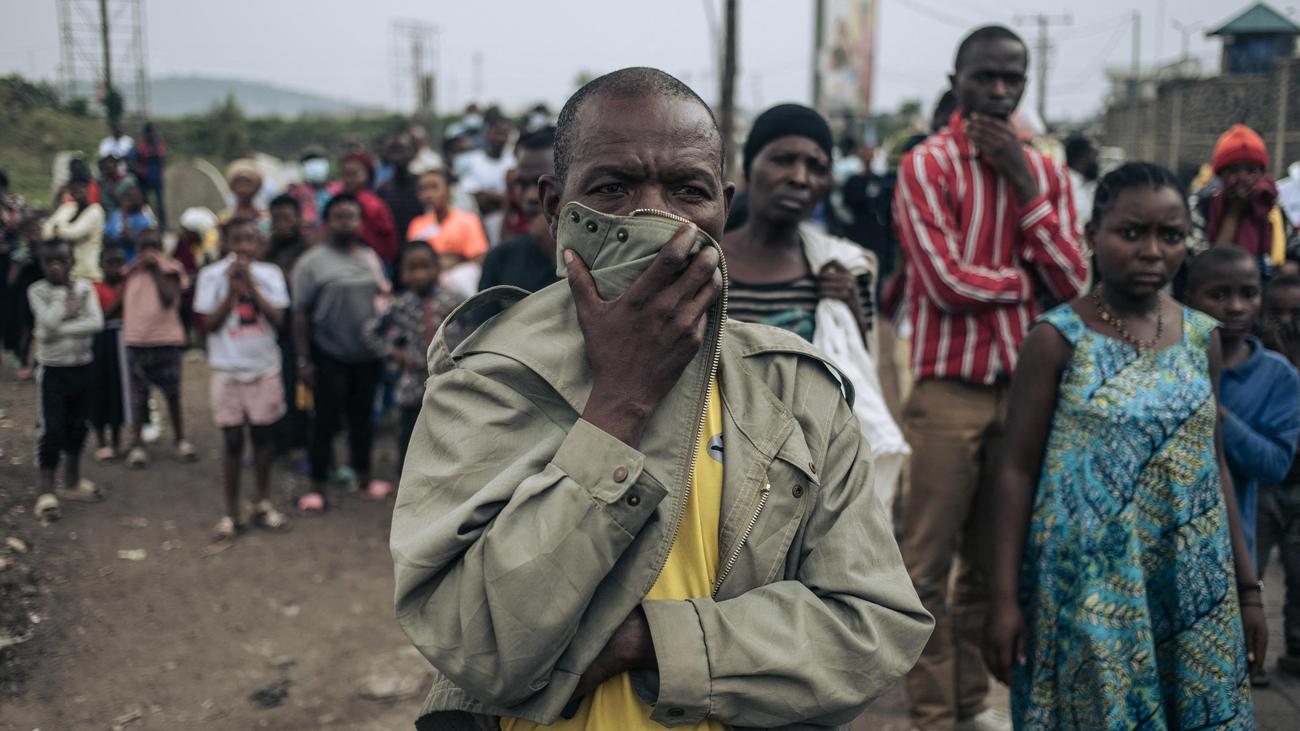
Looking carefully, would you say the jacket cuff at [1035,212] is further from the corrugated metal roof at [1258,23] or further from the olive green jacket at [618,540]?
the corrugated metal roof at [1258,23]

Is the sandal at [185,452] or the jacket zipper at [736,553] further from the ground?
the jacket zipper at [736,553]

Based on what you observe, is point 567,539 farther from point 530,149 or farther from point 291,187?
point 291,187

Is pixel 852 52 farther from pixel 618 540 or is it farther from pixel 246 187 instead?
pixel 618 540

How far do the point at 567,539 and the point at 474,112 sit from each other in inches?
528

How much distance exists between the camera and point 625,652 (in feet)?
4.65

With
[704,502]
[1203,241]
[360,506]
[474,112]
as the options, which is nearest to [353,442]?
[360,506]

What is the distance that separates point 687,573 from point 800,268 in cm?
215

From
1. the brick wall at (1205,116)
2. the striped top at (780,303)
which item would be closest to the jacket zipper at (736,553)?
the striped top at (780,303)

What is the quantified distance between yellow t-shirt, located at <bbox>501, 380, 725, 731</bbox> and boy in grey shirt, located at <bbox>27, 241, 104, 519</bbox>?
217 inches

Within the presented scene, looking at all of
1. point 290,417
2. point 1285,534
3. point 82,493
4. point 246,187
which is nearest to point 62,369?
point 82,493

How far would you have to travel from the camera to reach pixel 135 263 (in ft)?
24.0

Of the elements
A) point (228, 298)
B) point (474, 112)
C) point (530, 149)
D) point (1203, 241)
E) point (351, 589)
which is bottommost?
point (351, 589)

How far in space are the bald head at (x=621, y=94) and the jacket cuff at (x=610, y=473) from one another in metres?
0.49

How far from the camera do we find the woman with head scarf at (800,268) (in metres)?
3.39
